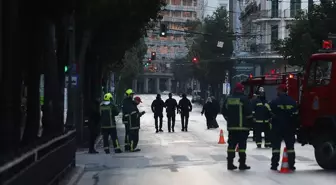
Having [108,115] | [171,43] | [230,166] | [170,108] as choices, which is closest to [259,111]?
[108,115]

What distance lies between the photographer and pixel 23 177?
815cm

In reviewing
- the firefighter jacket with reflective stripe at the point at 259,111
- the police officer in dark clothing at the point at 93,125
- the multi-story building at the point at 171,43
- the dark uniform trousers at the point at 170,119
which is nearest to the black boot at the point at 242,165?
the police officer in dark clothing at the point at 93,125

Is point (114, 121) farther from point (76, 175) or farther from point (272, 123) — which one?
point (272, 123)

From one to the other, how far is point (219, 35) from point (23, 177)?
68.1 metres

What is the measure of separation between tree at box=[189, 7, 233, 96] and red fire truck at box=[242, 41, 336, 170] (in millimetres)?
58054

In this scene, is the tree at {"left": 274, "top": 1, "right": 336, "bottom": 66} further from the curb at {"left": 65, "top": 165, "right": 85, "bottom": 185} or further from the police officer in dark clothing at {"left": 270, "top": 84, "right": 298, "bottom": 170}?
the curb at {"left": 65, "top": 165, "right": 85, "bottom": 185}

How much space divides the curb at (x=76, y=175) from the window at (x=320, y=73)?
5.38 metres

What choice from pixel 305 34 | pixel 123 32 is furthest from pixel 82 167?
pixel 305 34

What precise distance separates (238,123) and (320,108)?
1.77 m

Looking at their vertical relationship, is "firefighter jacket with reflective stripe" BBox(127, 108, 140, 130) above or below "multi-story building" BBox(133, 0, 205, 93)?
below

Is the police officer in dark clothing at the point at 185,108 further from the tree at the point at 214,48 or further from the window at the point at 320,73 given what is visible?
the tree at the point at 214,48

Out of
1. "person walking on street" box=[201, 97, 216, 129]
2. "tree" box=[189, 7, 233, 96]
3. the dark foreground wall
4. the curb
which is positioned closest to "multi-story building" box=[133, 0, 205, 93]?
"tree" box=[189, 7, 233, 96]

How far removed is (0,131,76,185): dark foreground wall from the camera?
756cm

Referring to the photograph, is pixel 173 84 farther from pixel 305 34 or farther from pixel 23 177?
pixel 23 177
